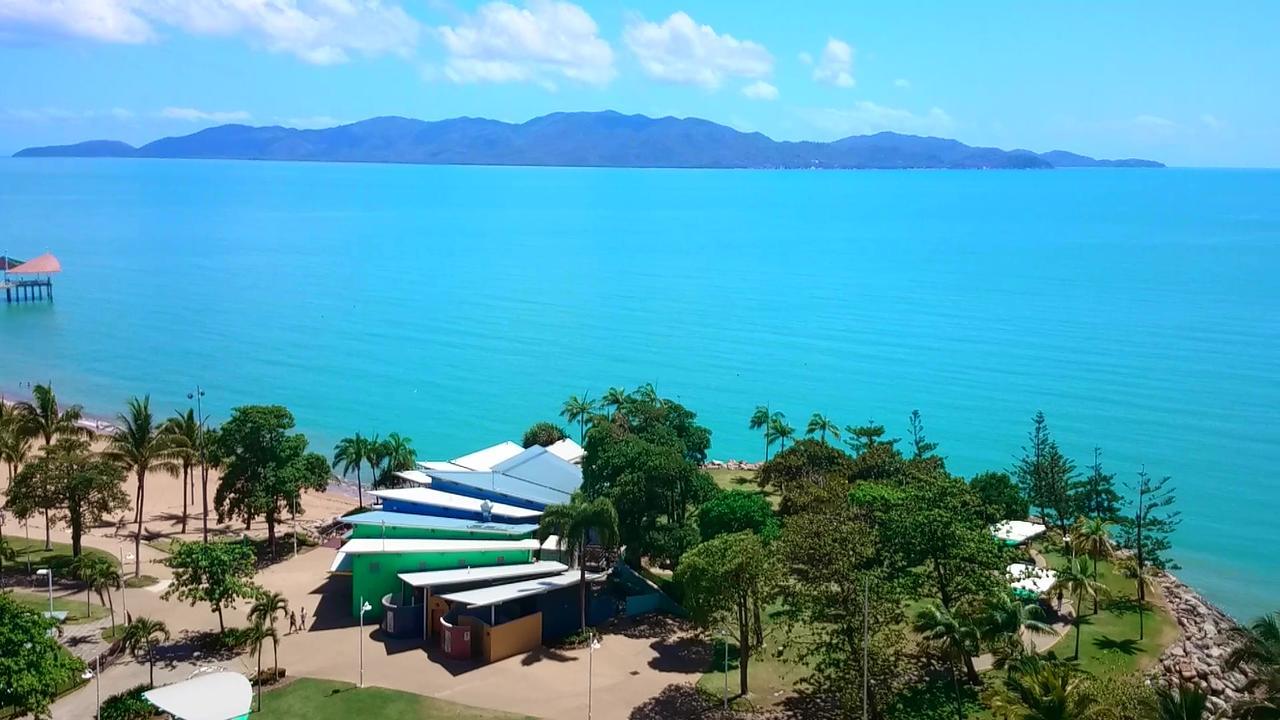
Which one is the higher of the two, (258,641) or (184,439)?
(184,439)

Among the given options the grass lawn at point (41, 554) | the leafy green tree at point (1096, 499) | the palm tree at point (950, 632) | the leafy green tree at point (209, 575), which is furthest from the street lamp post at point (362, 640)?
the leafy green tree at point (1096, 499)

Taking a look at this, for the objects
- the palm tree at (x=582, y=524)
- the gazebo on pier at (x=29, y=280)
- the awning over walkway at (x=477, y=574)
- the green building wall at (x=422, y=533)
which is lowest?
the awning over walkway at (x=477, y=574)

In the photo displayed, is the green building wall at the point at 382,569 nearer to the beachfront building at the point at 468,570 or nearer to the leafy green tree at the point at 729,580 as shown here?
the beachfront building at the point at 468,570

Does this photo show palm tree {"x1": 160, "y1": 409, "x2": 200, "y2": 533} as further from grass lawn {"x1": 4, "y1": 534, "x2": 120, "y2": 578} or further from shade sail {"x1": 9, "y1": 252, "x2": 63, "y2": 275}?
shade sail {"x1": 9, "y1": 252, "x2": 63, "y2": 275}

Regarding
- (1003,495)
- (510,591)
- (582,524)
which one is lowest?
(510,591)

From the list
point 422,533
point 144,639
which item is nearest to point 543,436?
point 422,533

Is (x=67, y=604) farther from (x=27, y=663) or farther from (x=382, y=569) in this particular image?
(x=27, y=663)

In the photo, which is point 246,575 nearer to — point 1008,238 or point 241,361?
point 241,361
